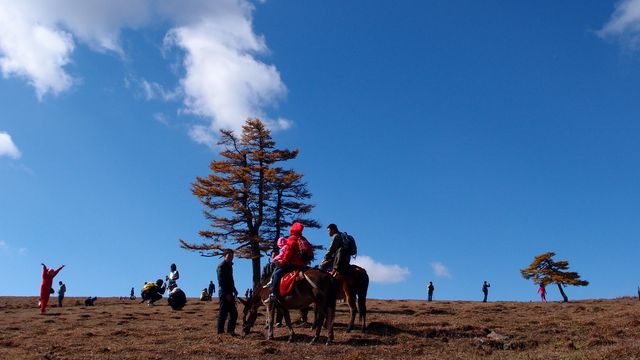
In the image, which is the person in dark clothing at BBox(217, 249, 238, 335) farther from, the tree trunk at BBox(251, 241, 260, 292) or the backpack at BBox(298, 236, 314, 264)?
the tree trunk at BBox(251, 241, 260, 292)

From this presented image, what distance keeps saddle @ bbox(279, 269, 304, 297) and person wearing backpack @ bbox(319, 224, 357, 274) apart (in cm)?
183

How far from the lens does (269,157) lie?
44469 millimetres

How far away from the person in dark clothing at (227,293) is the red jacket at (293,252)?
234cm

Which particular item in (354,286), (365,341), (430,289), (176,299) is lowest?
(365,341)

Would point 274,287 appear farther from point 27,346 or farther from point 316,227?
point 316,227

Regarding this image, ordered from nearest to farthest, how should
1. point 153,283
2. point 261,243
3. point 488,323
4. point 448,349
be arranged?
1. point 448,349
2. point 488,323
3. point 153,283
4. point 261,243

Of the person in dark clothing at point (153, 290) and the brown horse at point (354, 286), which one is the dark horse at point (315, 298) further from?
the person in dark clothing at point (153, 290)

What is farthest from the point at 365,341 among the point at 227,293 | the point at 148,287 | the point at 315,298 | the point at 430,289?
the point at 430,289

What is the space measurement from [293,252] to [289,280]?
0.74 meters

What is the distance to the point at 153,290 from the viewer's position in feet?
107

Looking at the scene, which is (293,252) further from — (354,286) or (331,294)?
(354,286)

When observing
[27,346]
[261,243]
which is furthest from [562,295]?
[27,346]

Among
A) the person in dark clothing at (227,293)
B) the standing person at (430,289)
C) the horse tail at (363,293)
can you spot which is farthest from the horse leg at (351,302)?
the standing person at (430,289)

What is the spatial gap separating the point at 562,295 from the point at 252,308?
4263 cm
